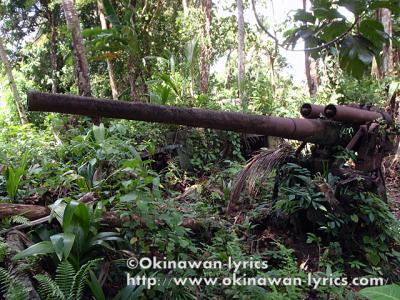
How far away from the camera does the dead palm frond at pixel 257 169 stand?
3.69m

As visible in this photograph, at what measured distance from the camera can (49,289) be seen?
6.89 feet

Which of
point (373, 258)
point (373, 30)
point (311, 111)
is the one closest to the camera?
point (373, 30)

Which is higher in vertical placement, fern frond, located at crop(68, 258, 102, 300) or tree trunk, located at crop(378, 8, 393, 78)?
tree trunk, located at crop(378, 8, 393, 78)

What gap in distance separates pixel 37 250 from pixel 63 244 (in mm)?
152

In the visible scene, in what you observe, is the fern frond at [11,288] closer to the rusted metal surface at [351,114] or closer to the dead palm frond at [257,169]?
the dead palm frond at [257,169]

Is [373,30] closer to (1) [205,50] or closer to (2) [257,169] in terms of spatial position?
(2) [257,169]

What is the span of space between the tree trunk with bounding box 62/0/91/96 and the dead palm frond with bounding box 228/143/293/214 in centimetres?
373

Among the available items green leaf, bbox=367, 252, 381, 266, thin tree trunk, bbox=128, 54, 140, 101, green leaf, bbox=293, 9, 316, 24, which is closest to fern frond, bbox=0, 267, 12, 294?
green leaf, bbox=293, 9, 316, 24

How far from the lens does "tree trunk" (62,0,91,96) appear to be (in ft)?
20.7

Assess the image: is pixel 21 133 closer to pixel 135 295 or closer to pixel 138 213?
pixel 138 213

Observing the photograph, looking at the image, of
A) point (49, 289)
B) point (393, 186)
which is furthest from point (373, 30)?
point (393, 186)

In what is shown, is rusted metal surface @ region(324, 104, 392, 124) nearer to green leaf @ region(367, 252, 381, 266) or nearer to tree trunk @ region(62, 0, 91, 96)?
green leaf @ region(367, 252, 381, 266)

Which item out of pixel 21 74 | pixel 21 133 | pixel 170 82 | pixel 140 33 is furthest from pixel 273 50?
pixel 21 133

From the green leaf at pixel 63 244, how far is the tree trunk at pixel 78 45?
14.3ft
